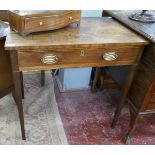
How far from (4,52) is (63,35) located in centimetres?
33

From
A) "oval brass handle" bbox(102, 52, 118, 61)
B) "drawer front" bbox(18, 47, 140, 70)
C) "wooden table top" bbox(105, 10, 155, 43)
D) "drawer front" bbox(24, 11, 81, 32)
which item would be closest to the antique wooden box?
"drawer front" bbox(24, 11, 81, 32)

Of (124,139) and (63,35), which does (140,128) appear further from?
(63,35)

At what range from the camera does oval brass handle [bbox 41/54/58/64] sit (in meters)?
0.97

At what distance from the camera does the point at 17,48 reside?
2.92 ft

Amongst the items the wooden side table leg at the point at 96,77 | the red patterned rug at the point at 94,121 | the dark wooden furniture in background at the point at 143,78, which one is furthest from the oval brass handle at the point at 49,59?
the wooden side table leg at the point at 96,77

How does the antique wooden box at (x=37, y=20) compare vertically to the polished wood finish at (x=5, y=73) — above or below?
above

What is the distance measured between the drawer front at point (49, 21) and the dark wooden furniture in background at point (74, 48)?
0.04 m

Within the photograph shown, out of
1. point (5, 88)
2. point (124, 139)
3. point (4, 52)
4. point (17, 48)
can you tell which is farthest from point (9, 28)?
point (124, 139)

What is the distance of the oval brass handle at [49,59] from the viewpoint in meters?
0.97

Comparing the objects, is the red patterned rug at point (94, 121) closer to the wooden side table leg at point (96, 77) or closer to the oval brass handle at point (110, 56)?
the wooden side table leg at point (96, 77)

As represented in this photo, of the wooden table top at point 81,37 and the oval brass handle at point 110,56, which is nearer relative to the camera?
the wooden table top at point 81,37

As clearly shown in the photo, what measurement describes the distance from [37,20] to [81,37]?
0.22 m

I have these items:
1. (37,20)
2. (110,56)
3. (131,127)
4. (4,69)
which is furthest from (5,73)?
(131,127)

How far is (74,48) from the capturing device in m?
0.97
